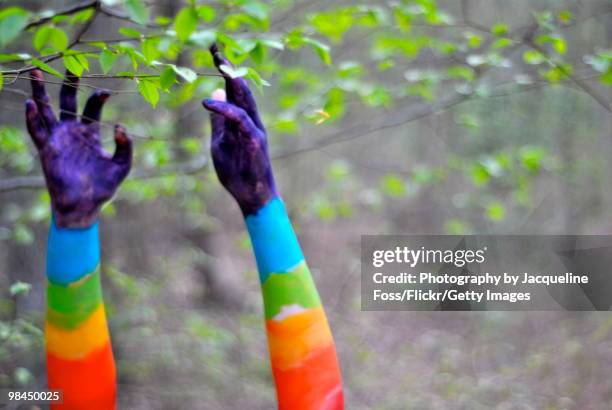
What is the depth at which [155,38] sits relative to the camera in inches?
64.6

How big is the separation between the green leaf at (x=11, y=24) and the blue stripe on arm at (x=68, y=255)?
29.3 inches

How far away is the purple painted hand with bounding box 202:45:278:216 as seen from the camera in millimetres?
1642

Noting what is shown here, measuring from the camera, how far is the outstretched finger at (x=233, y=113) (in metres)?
1.58

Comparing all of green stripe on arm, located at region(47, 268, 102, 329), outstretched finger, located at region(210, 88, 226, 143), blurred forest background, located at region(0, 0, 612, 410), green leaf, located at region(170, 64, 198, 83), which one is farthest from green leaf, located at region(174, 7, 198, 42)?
green stripe on arm, located at region(47, 268, 102, 329)

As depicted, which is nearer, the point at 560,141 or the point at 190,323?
the point at 190,323

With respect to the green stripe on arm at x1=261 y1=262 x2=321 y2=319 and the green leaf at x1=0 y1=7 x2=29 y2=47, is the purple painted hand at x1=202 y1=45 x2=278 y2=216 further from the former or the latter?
the green leaf at x1=0 y1=7 x2=29 y2=47

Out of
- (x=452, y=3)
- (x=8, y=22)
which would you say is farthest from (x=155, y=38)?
(x=452, y=3)

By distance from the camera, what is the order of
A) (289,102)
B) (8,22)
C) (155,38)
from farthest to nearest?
1. (289,102)
2. (155,38)
3. (8,22)

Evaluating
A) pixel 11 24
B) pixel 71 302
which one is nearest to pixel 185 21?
pixel 11 24

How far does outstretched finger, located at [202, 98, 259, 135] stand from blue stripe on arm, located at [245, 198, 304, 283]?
222 mm

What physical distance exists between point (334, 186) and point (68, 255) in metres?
3.38

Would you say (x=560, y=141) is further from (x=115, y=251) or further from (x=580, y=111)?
(x=115, y=251)

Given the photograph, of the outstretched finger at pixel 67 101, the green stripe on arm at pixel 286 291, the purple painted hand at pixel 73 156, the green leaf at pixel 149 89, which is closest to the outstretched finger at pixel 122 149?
the purple painted hand at pixel 73 156

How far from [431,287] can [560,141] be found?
369 cm
